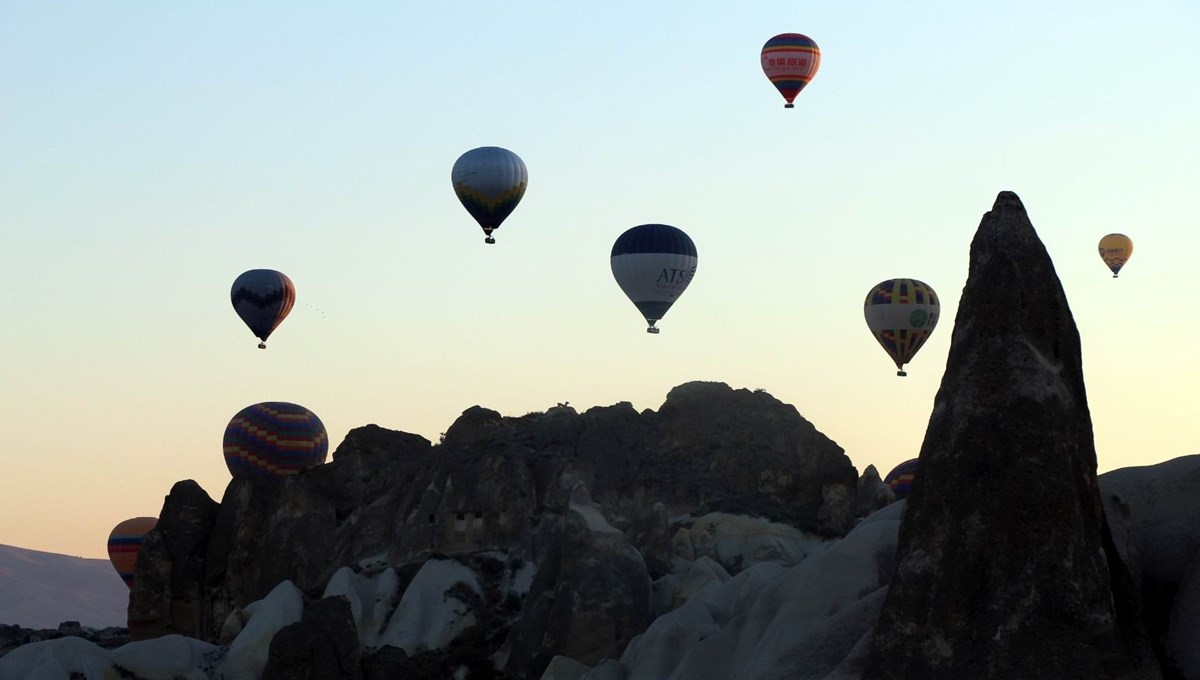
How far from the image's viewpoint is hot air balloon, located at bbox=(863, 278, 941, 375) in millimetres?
89250

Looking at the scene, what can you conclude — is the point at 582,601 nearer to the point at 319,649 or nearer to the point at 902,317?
the point at 319,649

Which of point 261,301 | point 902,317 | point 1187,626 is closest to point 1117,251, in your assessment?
point 902,317

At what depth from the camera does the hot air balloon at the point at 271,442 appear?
343 ft

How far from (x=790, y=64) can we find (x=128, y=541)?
165ft

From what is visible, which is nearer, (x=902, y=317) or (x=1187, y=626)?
(x=1187, y=626)

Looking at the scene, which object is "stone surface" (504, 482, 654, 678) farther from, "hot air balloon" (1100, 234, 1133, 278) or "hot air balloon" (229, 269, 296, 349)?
"hot air balloon" (1100, 234, 1133, 278)

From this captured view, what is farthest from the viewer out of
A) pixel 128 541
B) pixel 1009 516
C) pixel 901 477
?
pixel 128 541

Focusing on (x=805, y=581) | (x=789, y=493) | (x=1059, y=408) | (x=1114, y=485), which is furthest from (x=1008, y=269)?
(x=789, y=493)

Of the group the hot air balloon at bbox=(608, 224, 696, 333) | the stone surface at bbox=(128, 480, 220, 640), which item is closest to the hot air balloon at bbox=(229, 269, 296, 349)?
the stone surface at bbox=(128, 480, 220, 640)

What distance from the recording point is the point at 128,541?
116375 mm

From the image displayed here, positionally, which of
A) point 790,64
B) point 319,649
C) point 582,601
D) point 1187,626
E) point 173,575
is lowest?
point 319,649

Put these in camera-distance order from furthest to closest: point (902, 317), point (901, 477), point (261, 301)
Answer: point (901, 477) < point (261, 301) < point (902, 317)

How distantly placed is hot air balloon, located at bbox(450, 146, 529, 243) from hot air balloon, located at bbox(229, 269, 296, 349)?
13997 mm

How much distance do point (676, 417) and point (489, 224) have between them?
16.8m
